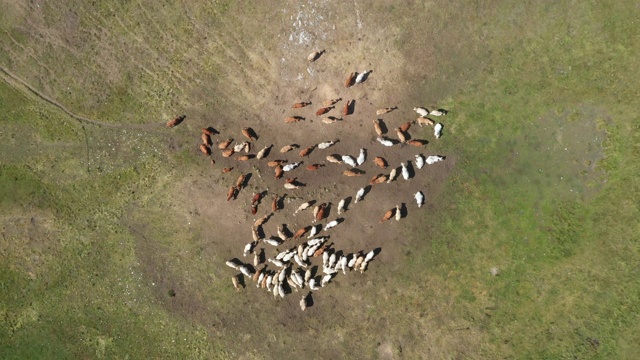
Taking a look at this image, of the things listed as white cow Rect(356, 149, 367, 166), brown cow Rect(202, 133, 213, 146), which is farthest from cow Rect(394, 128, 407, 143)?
brown cow Rect(202, 133, 213, 146)

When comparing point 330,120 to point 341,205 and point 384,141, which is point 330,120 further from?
point 341,205

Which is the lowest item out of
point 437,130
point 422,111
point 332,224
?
point 332,224

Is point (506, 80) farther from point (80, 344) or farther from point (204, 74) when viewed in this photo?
point (80, 344)

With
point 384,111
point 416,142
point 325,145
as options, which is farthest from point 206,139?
point 416,142

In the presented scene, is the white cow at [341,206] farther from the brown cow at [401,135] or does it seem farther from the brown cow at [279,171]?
the brown cow at [401,135]

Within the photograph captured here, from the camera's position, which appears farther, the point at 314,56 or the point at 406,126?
the point at 314,56

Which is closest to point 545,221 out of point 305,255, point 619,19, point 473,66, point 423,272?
point 423,272
